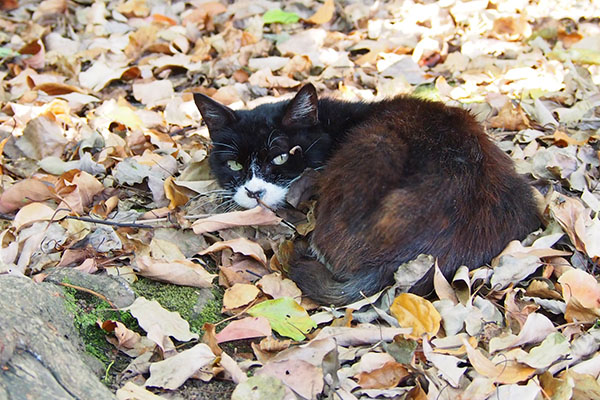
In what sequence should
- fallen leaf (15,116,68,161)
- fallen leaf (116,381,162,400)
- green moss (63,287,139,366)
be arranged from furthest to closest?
fallen leaf (15,116,68,161)
green moss (63,287,139,366)
fallen leaf (116,381,162,400)

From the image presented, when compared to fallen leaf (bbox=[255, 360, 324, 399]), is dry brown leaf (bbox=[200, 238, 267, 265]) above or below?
below

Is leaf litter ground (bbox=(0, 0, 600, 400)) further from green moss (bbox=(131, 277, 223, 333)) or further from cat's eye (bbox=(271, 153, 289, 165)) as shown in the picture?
cat's eye (bbox=(271, 153, 289, 165))

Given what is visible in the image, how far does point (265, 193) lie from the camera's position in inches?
121

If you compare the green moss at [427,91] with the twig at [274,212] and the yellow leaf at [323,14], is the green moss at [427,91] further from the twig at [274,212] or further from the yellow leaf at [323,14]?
the twig at [274,212]

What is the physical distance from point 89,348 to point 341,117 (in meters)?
1.73

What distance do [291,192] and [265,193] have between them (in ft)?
0.42

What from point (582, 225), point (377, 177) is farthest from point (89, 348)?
point (582, 225)

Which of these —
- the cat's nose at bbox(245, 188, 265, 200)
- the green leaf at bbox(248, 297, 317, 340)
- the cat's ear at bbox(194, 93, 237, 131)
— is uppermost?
the cat's ear at bbox(194, 93, 237, 131)

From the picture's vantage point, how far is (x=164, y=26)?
533 centimetres

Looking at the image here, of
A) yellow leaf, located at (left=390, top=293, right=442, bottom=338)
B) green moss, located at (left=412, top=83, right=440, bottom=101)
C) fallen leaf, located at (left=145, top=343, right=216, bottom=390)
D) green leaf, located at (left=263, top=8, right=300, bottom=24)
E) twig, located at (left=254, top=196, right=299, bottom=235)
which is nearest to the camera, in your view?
fallen leaf, located at (left=145, top=343, right=216, bottom=390)

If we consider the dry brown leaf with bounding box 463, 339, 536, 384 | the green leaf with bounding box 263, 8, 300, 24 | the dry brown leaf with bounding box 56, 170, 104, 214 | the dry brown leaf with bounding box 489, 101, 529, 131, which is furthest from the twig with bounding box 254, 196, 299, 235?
the green leaf with bounding box 263, 8, 300, 24

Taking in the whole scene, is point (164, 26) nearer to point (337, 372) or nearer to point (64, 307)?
point (64, 307)

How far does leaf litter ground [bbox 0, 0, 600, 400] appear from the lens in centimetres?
215

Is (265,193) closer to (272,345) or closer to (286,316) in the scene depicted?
(286,316)
